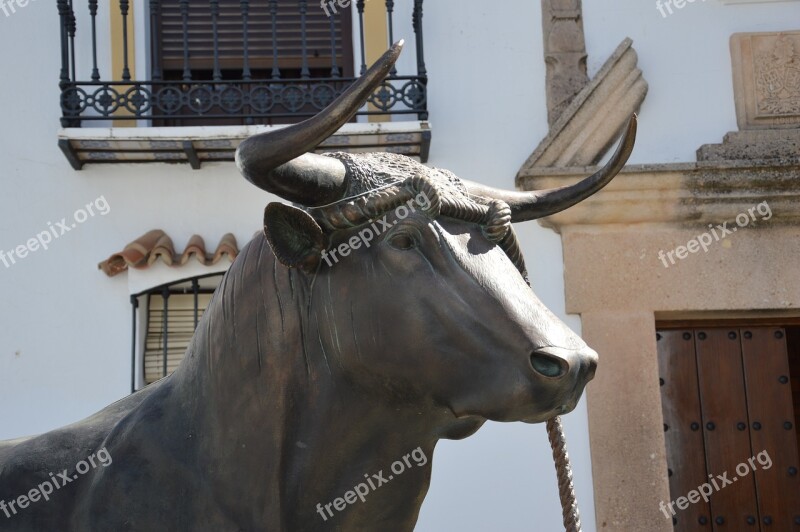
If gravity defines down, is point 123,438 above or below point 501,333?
below


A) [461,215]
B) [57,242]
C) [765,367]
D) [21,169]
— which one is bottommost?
[765,367]

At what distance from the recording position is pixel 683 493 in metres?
5.41

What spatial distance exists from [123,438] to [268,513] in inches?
13.5

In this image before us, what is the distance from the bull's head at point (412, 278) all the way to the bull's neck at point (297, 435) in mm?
48

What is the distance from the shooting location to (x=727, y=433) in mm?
5402

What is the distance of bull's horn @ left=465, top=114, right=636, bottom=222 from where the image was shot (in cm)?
193

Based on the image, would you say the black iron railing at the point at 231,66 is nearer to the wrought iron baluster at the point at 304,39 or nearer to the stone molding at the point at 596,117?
the wrought iron baluster at the point at 304,39

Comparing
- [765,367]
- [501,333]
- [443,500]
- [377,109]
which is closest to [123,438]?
[501,333]

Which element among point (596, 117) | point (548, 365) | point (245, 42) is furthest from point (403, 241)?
point (245, 42)

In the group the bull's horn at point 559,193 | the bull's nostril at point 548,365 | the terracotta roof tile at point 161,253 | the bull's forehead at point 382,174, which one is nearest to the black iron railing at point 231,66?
the terracotta roof tile at point 161,253

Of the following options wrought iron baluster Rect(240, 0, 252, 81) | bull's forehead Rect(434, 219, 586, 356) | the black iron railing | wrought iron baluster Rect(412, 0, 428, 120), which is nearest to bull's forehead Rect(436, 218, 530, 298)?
bull's forehead Rect(434, 219, 586, 356)

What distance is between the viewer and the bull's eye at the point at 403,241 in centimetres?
174

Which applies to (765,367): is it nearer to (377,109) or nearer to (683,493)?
(683,493)

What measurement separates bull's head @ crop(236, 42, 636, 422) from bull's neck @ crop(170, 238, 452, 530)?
5 cm
